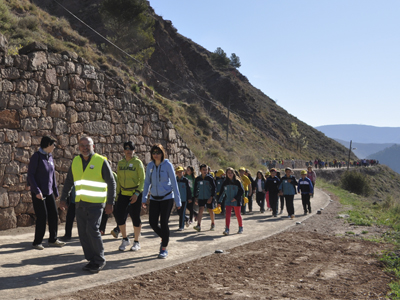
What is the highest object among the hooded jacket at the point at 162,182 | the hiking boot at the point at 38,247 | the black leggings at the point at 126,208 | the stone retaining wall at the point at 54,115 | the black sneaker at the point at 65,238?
the stone retaining wall at the point at 54,115

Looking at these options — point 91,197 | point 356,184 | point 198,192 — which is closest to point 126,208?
point 91,197

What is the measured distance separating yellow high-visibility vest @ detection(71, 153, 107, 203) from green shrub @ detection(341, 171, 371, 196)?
118 feet

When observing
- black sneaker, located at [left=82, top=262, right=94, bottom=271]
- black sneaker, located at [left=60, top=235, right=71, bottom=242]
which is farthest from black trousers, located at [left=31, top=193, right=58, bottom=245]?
black sneaker, located at [left=82, top=262, right=94, bottom=271]

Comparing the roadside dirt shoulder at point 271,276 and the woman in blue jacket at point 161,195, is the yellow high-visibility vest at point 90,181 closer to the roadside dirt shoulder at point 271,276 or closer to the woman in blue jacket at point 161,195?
the woman in blue jacket at point 161,195

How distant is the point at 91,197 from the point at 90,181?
0.24 metres

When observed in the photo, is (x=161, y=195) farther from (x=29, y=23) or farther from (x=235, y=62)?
(x=235, y=62)

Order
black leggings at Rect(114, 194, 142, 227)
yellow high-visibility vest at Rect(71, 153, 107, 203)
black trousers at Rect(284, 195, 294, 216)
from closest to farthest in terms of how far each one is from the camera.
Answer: yellow high-visibility vest at Rect(71, 153, 107, 203)
black leggings at Rect(114, 194, 142, 227)
black trousers at Rect(284, 195, 294, 216)

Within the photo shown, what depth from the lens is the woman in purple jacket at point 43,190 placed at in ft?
21.3

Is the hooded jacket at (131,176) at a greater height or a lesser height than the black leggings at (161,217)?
greater

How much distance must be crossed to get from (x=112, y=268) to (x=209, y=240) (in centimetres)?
313

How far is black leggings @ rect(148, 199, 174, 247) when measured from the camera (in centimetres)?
632

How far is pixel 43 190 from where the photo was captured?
6605 mm

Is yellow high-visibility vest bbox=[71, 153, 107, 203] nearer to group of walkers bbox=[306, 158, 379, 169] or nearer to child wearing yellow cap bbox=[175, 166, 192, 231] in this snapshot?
child wearing yellow cap bbox=[175, 166, 192, 231]

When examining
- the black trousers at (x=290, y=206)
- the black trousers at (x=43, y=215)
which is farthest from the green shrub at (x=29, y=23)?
the black trousers at (x=290, y=206)
